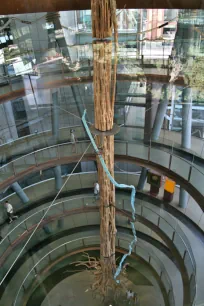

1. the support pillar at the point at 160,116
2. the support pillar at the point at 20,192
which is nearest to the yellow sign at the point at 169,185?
the support pillar at the point at 160,116

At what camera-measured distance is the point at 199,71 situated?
650cm

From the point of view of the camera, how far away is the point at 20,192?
30.8 feet

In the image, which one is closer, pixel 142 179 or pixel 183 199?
pixel 183 199

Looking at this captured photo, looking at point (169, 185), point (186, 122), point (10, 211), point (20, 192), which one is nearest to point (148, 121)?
point (186, 122)

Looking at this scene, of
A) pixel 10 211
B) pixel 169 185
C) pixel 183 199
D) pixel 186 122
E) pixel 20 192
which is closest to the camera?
pixel 186 122

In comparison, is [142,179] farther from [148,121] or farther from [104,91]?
[104,91]

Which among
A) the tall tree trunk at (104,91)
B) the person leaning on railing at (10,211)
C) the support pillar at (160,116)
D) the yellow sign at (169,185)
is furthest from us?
the person leaning on railing at (10,211)

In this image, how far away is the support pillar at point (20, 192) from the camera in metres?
9.30

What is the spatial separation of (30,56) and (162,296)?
24.0ft

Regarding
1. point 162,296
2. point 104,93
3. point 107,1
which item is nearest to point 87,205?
point 162,296

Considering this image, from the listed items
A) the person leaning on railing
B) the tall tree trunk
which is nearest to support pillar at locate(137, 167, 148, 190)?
the person leaning on railing

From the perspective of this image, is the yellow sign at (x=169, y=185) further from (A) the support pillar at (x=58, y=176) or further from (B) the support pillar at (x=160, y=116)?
(A) the support pillar at (x=58, y=176)

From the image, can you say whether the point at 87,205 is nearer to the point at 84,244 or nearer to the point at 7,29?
the point at 84,244

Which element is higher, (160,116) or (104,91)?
(104,91)
